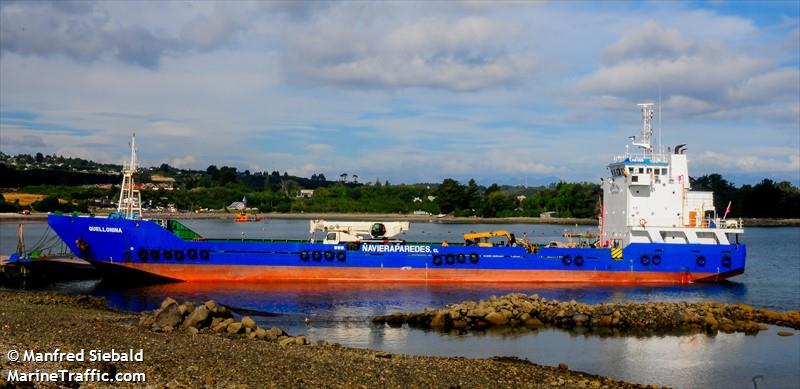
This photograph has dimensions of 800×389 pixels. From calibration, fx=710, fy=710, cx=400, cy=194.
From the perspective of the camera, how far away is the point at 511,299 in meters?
22.3

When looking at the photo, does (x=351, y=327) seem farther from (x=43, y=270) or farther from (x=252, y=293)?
(x=43, y=270)

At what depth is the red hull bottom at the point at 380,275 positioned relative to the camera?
96.1ft

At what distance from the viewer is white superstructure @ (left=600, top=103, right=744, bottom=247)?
30984mm

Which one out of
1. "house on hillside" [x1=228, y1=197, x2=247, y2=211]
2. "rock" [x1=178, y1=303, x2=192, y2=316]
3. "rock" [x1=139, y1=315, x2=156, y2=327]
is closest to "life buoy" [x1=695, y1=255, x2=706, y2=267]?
"rock" [x1=178, y1=303, x2=192, y2=316]

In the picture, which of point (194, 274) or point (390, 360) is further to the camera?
point (194, 274)

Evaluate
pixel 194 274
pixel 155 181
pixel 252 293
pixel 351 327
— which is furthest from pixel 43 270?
pixel 155 181

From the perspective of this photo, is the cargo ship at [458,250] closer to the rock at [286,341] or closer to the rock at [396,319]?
the rock at [396,319]

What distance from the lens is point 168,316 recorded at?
17688mm

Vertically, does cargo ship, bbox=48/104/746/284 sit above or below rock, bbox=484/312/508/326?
above

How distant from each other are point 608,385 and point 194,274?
19899 millimetres

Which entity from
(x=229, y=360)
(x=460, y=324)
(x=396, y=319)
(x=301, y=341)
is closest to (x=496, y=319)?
(x=460, y=324)

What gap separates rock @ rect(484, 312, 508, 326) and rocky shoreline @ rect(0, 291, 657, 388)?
14.6 ft

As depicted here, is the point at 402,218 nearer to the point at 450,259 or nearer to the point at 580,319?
the point at 450,259

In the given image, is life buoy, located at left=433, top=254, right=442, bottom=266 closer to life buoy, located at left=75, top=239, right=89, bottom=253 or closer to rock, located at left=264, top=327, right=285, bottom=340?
rock, located at left=264, top=327, right=285, bottom=340
